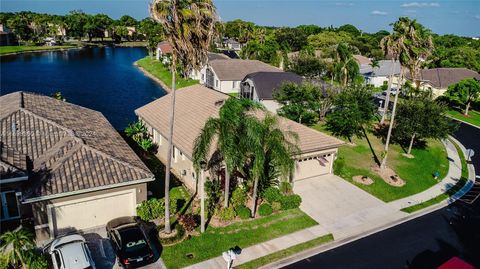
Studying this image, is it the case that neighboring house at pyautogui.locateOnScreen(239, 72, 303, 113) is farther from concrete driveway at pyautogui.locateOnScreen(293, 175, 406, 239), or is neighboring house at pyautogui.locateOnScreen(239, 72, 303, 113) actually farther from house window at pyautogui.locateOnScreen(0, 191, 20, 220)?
house window at pyautogui.locateOnScreen(0, 191, 20, 220)

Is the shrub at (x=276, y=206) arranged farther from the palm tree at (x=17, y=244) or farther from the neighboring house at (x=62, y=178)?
the palm tree at (x=17, y=244)

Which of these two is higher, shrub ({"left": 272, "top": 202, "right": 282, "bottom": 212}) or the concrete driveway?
shrub ({"left": 272, "top": 202, "right": 282, "bottom": 212})

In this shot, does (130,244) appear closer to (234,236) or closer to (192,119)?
(234,236)

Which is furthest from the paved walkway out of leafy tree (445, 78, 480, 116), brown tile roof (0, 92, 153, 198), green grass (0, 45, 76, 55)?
green grass (0, 45, 76, 55)

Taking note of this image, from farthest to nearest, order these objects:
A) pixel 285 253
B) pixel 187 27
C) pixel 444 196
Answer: pixel 444 196 < pixel 285 253 < pixel 187 27

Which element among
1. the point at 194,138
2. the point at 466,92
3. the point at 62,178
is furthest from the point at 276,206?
the point at 466,92

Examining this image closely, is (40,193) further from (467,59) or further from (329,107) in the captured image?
(467,59)
